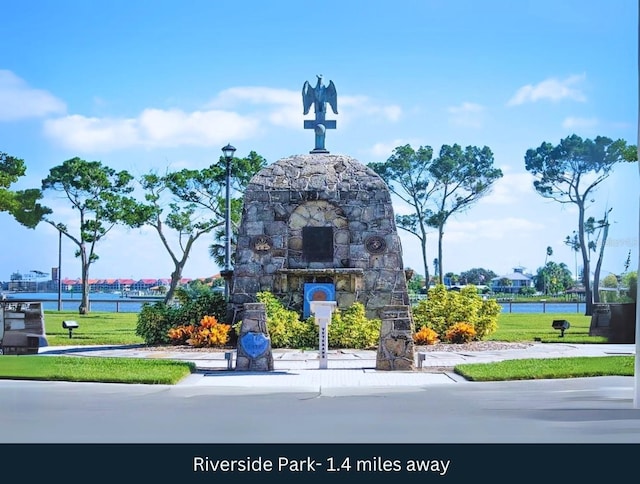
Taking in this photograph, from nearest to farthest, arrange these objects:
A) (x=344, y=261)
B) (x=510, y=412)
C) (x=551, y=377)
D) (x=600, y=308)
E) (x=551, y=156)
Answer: (x=510, y=412)
(x=551, y=377)
(x=344, y=261)
(x=600, y=308)
(x=551, y=156)

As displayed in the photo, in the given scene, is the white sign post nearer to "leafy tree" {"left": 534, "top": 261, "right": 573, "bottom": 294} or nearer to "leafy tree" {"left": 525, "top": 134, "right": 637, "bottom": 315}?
"leafy tree" {"left": 525, "top": 134, "right": 637, "bottom": 315}

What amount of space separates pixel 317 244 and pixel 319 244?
0.04 meters

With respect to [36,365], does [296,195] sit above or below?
above

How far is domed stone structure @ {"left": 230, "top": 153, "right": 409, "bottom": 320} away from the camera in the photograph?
18625 mm

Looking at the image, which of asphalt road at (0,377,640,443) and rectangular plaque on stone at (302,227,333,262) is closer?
asphalt road at (0,377,640,443)

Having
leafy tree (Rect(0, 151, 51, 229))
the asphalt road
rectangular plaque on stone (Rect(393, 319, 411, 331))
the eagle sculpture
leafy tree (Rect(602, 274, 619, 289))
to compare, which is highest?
the eagle sculpture

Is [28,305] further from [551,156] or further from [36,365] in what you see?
[551,156]

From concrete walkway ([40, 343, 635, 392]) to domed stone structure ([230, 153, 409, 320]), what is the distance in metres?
2.20

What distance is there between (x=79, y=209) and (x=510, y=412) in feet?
84.2

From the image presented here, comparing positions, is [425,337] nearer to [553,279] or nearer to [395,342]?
[395,342]

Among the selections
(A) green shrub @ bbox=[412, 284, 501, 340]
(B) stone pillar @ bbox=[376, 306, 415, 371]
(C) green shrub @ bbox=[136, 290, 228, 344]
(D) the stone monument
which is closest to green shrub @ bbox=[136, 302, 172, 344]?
(C) green shrub @ bbox=[136, 290, 228, 344]

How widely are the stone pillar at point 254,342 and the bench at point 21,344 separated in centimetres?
514
